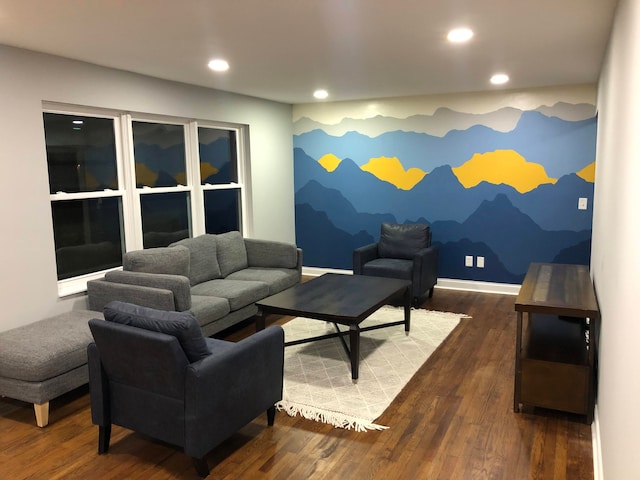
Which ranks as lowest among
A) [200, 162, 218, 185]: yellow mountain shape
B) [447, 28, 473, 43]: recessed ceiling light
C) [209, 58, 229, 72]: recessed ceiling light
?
[200, 162, 218, 185]: yellow mountain shape

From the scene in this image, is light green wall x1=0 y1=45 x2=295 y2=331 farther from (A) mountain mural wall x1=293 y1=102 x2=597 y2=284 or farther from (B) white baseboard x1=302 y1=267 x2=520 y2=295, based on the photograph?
(B) white baseboard x1=302 y1=267 x2=520 y2=295

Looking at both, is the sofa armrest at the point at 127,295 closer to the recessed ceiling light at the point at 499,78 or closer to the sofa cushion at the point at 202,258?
the sofa cushion at the point at 202,258

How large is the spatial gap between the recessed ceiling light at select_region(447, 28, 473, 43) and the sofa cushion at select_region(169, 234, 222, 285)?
2.91 m

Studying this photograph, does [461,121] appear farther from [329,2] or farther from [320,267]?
[329,2]

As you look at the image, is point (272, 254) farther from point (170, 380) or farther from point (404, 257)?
point (170, 380)

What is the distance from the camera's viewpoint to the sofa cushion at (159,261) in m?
4.28

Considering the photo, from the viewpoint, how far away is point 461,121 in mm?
6160

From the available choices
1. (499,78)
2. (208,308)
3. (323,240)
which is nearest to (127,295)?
(208,308)

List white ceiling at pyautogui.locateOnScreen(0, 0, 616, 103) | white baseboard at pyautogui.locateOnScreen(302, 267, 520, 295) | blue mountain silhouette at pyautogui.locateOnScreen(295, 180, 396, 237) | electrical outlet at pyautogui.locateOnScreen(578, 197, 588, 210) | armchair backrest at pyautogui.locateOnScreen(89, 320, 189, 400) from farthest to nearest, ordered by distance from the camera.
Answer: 1. blue mountain silhouette at pyautogui.locateOnScreen(295, 180, 396, 237)
2. white baseboard at pyautogui.locateOnScreen(302, 267, 520, 295)
3. electrical outlet at pyautogui.locateOnScreen(578, 197, 588, 210)
4. white ceiling at pyautogui.locateOnScreen(0, 0, 616, 103)
5. armchair backrest at pyautogui.locateOnScreen(89, 320, 189, 400)

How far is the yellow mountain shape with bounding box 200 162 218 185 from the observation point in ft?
19.3

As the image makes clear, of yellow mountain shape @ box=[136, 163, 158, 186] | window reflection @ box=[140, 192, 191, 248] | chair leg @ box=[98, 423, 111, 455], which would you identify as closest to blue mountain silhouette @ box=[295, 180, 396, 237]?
window reflection @ box=[140, 192, 191, 248]

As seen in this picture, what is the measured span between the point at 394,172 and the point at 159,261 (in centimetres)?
336

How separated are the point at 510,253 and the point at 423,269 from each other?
1283 mm

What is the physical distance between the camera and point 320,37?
3.36 m
